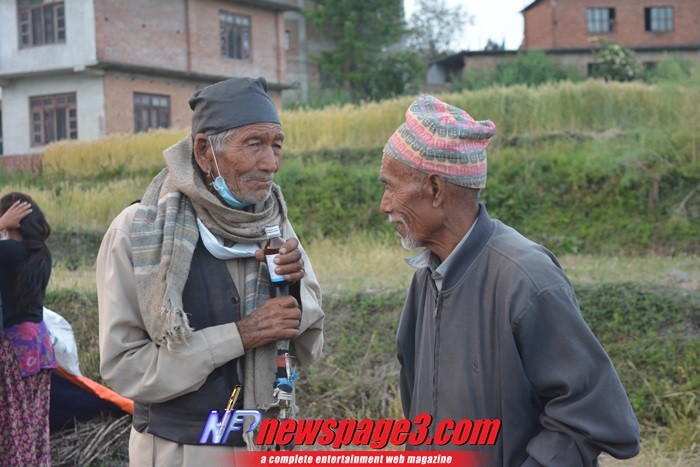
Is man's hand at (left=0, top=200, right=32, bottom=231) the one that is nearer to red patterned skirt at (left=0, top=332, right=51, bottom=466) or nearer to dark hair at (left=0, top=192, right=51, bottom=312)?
dark hair at (left=0, top=192, right=51, bottom=312)

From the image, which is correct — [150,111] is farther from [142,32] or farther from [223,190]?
[223,190]

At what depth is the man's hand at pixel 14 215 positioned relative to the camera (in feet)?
17.9

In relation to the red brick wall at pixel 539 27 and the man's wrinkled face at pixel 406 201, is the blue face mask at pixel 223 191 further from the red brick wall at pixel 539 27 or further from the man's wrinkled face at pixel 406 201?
the red brick wall at pixel 539 27

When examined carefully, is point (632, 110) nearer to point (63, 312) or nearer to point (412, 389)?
point (63, 312)

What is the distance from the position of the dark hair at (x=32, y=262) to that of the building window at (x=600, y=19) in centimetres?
3444

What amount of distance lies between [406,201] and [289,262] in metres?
0.56

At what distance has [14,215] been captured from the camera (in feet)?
17.9

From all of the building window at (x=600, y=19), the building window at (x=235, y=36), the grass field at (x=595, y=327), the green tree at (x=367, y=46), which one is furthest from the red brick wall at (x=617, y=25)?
the grass field at (x=595, y=327)

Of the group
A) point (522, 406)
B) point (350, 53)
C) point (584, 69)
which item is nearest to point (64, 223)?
point (522, 406)

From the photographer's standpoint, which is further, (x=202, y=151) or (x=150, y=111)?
(x=150, y=111)

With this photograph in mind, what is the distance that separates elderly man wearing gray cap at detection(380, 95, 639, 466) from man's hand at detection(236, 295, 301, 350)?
1.61 feet

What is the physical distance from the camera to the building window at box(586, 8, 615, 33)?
→ 120ft

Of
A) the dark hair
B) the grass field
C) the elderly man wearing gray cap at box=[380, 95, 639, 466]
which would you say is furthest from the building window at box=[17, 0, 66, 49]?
the elderly man wearing gray cap at box=[380, 95, 639, 466]

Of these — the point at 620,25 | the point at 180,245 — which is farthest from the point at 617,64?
the point at 180,245
